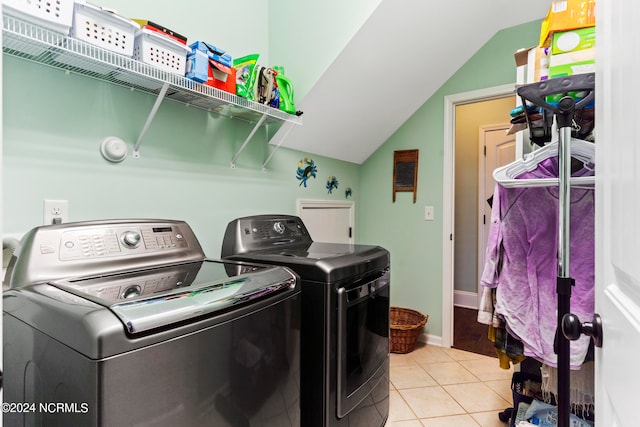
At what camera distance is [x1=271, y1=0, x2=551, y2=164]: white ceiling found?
80.1 inches

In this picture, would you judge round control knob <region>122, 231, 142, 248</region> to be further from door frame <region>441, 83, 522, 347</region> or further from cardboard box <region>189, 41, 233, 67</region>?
door frame <region>441, 83, 522, 347</region>

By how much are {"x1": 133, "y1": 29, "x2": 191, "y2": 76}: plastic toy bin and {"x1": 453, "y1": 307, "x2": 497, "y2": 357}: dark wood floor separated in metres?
2.87

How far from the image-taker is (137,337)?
719 mm

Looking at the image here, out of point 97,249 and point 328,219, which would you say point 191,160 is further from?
point 328,219

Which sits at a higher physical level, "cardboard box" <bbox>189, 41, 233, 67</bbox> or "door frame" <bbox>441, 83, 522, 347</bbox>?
"cardboard box" <bbox>189, 41, 233, 67</bbox>

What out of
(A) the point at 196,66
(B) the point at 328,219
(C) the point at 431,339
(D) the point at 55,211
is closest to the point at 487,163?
(C) the point at 431,339

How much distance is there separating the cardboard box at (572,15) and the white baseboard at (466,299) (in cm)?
318

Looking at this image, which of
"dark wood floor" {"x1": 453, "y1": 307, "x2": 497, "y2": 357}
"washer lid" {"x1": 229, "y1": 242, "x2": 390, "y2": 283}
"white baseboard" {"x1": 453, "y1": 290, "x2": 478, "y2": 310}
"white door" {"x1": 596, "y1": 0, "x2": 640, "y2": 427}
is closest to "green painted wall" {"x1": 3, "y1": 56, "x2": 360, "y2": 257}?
"washer lid" {"x1": 229, "y1": 242, "x2": 390, "y2": 283}

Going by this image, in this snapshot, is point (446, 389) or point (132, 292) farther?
point (446, 389)

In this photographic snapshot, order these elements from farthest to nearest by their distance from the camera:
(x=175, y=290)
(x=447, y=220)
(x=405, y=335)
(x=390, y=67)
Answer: (x=447, y=220), (x=405, y=335), (x=390, y=67), (x=175, y=290)

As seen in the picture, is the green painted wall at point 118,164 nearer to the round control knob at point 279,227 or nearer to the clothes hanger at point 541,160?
the round control knob at point 279,227

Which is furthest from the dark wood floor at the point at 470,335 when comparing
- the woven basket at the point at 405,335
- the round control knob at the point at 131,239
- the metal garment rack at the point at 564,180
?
the round control knob at the point at 131,239

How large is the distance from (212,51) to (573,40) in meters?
1.45

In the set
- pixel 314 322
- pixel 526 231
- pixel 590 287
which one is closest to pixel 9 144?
pixel 314 322
